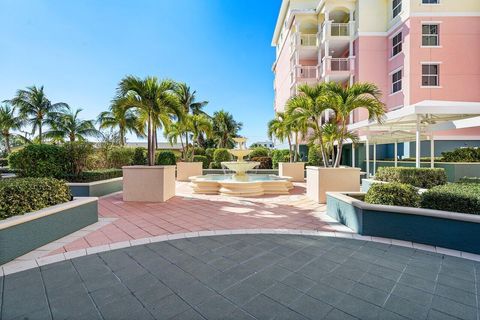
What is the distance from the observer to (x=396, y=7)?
1723cm

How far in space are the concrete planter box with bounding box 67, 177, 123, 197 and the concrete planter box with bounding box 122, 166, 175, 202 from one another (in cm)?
148

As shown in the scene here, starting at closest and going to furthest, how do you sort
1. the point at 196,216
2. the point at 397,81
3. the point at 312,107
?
the point at 196,216, the point at 312,107, the point at 397,81

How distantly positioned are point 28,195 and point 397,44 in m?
22.7

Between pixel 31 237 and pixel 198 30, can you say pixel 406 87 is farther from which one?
pixel 31 237

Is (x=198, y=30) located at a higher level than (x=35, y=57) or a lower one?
higher

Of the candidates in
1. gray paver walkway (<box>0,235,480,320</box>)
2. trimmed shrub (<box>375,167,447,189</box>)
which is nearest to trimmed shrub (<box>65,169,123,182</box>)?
gray paver walkway (<box>0,235,480,320</box>)

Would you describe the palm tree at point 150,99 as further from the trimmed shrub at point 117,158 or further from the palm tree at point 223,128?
the palm tree at point 223,128

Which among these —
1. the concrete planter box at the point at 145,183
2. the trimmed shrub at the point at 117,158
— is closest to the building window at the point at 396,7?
the concrete planter box at the point at 145,183

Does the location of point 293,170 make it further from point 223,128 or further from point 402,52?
point 223,128

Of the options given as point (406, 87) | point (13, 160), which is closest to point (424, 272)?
point (13, 160)

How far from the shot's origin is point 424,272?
2.96m

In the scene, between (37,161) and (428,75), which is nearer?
(37,161)

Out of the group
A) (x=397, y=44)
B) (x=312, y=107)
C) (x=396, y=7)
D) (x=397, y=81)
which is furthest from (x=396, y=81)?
(x=312, y=107)

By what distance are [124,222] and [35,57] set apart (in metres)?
10.6
